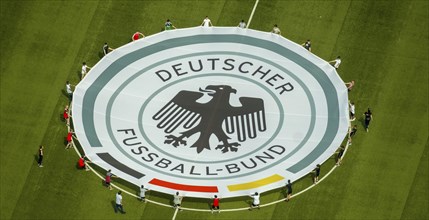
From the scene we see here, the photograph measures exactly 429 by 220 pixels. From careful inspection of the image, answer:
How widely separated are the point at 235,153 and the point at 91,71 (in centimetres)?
1143

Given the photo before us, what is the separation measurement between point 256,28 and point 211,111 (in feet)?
28.3

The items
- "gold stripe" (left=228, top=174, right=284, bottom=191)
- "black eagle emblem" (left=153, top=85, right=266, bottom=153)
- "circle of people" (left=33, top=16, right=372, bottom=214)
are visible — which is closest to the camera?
"gold stripe" (left=228, top=174, right=284, bottom=191)

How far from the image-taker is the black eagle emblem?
74562 millimetres

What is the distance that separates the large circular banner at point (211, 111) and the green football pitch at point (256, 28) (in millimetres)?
1697

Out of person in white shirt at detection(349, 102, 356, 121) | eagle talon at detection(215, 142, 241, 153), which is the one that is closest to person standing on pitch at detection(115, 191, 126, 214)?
eagle talon at detection(215, 142, 241, 153)

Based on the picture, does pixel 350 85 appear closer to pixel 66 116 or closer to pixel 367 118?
pixel 367 118

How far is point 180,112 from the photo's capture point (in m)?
76.1

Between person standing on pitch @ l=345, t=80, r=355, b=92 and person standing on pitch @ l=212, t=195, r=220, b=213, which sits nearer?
person standing on pitch @ l=212, t=195, r=220, b=213

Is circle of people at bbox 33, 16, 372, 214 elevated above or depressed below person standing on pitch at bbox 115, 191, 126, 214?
above

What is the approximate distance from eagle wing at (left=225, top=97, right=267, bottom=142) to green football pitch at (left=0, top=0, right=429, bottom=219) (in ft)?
14.6

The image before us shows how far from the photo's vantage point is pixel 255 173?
72.4m

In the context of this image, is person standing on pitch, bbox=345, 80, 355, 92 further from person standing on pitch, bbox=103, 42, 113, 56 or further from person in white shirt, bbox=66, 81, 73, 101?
person in white shirt, bbox=66, 81, 73, 101

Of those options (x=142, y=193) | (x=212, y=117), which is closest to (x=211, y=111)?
(x=212, y=117)

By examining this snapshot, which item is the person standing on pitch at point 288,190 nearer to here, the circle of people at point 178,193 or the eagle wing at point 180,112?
the circle of people at point 178,193
